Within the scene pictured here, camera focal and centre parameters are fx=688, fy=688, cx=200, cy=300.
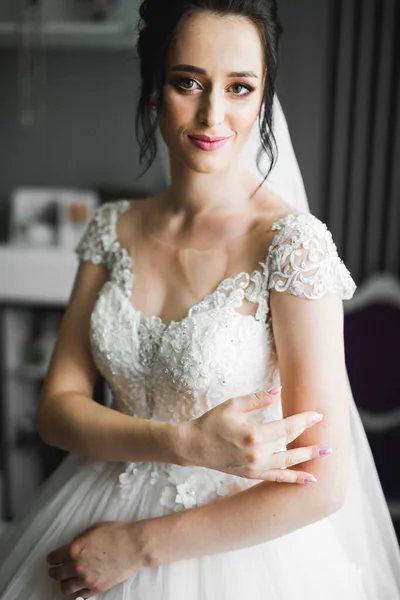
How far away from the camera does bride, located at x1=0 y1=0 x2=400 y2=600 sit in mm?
987

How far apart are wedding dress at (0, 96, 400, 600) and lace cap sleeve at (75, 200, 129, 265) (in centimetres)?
7

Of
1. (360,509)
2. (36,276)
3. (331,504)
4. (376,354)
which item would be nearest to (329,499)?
(331,504)

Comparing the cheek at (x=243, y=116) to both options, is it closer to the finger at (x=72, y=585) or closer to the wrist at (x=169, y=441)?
the wrist at (x=169, y=441)

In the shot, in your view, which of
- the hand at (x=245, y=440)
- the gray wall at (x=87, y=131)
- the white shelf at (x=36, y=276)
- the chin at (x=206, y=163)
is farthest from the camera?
the gray wall at (x=87, y=131)

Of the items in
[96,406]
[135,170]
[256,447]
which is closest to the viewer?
[256,447]

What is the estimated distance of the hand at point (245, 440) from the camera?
879mm

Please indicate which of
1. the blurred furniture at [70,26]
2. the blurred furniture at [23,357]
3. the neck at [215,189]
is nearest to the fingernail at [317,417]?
the neck at [215,189]

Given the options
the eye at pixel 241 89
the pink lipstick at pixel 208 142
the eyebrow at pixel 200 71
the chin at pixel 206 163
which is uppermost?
the eyebrow at pixel 200 71

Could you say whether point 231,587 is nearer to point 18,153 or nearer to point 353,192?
point 353,192

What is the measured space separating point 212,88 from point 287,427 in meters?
0.52

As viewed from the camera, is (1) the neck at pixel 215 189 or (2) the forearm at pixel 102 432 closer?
(2) the forearm at pixel 102 432

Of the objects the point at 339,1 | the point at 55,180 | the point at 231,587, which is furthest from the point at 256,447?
the point at 55,180

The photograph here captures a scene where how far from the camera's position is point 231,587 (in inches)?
40.3

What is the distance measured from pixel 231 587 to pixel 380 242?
6.63 feet
